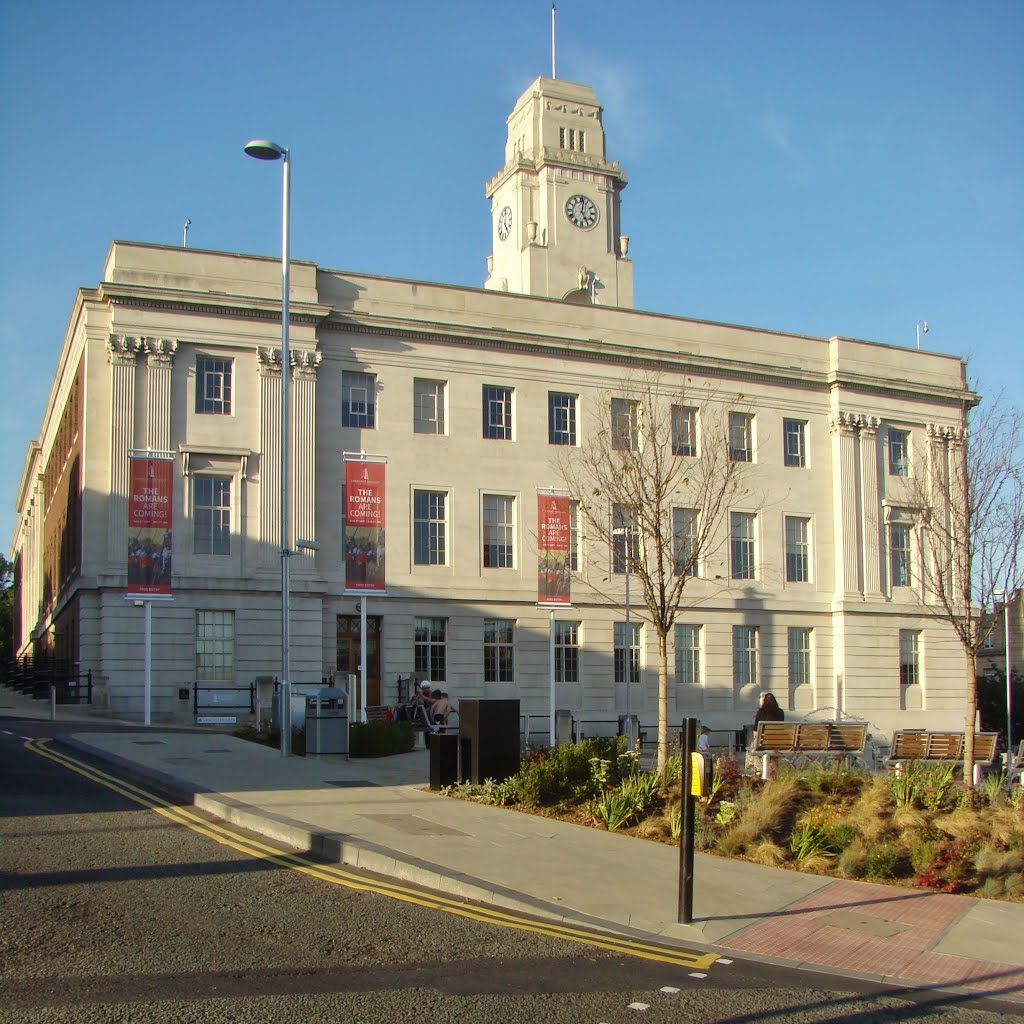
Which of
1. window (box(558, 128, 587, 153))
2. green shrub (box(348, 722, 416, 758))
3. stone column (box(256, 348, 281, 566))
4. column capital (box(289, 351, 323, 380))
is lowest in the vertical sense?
green shrub (box(348, 722, 416, 758))

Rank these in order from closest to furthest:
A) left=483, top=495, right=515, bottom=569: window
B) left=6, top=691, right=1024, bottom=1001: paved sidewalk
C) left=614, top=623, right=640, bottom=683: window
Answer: left=6, top=691, right=1024, bottom=1001: paved sidewalk < left=483, top=495, right=515, bottom=569: window < left=614, top=623, right=640, bottom=683: window

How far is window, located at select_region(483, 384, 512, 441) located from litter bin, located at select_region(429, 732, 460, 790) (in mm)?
27114

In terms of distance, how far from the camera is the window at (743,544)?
1882 inches

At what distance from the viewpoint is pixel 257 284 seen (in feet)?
134

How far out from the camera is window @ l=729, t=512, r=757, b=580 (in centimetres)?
4781

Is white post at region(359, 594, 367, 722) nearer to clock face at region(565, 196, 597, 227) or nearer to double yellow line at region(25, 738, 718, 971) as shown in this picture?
double yellow line at region(25, 738, 718, 971)

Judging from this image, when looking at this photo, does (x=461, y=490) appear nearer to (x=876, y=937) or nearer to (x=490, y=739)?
(x=490, y=739)

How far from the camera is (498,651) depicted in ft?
143

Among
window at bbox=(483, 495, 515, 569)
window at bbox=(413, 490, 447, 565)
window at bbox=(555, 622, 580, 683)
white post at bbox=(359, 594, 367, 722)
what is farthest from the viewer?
window at bbox=(555, 622, 580, 683)

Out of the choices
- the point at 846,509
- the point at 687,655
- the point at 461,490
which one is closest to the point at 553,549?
the point at 461,490

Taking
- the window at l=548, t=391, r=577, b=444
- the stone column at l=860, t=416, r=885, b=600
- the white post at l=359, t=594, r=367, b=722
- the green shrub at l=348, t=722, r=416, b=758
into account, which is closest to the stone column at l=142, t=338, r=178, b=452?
the white post at l=359, t=594, r=367, b=722

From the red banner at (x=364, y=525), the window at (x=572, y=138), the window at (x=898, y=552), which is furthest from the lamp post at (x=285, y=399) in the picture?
the window at (x=572, y=138)

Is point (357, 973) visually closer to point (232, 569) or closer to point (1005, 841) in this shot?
point (1005, 841)

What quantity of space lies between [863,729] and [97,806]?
13.2 meters
